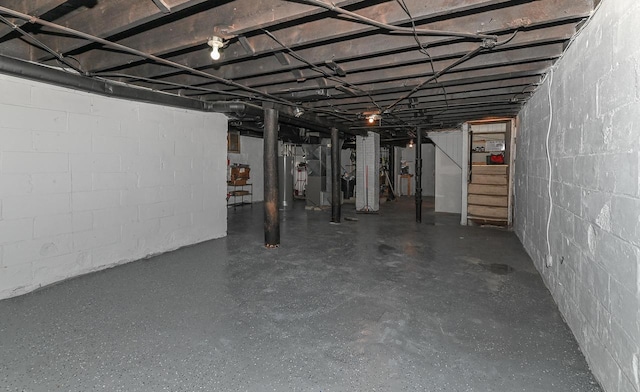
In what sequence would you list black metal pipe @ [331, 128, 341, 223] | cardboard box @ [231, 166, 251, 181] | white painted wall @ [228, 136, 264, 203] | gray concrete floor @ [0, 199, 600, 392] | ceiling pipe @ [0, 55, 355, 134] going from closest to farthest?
gray concrete floor @ [0, 199, 600, 392]
ceiling pipe @ [0, 55, 355, 134]
black metal pipe @ [331, 128, 341, 223]
cardboard box @ [231, 166, 251, 181]
white painted wall @ [228, 136, 264, 203]

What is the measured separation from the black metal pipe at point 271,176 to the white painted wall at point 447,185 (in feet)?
17.5

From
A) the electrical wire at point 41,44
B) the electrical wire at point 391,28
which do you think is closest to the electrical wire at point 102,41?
the electrical wire at point 41,44

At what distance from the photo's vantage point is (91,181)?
12.0 ft

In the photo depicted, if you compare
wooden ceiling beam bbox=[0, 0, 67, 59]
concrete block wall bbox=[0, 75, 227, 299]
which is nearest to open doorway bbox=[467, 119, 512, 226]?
concrete block wall bbox=[0, 75, 227, 299]

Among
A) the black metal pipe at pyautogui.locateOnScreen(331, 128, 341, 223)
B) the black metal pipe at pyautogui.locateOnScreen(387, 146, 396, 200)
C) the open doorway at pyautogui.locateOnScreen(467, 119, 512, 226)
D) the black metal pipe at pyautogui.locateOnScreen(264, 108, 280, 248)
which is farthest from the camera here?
the black metal pipe at pyautogui.locateOnScreen(387, 146, 396, 200)

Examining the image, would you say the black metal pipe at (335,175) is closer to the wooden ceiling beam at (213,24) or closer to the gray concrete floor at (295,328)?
the gray concrete floor at (295,328)

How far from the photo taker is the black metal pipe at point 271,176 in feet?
15.4

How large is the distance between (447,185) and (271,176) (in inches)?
216

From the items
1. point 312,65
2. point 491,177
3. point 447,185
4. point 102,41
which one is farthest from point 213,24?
point 447,185

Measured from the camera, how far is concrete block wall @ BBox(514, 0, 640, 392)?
1.46 metres

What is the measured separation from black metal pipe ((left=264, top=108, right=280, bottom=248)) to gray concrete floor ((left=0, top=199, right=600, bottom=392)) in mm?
626

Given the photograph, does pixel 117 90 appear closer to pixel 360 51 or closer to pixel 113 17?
pixel 113 17

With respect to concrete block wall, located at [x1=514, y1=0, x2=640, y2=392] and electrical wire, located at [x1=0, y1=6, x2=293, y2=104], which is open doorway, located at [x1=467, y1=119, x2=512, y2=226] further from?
electrical wire, located at [x1=0, y1=6, x2=293, y2=104]

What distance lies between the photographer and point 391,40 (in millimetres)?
2703
